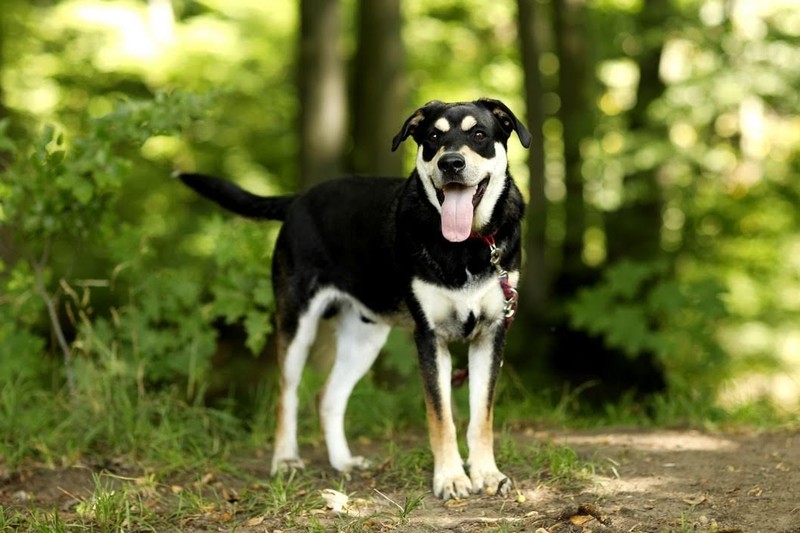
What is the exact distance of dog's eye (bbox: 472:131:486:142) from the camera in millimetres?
4745

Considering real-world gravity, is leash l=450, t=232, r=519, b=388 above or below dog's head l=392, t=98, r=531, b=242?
below

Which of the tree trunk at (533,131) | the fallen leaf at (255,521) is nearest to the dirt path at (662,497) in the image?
the fallen leaf at (255,521)

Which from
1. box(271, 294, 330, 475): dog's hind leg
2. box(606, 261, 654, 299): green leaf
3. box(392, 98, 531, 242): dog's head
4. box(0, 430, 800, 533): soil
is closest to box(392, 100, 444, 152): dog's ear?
box(392, 98, 531, 242): dog's head

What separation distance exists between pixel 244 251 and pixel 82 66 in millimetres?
10384

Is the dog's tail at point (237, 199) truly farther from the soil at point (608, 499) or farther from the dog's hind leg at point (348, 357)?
the soil at point (608, 499)

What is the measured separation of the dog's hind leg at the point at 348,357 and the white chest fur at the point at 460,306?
3.05 ft

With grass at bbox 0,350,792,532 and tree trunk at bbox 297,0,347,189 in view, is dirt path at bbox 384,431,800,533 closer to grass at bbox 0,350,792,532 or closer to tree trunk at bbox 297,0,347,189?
grass at bbox 0,350,792,532

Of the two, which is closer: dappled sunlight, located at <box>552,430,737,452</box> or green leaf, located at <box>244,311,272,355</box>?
dappled sunlight, located at <box>552,430,737,452</box>

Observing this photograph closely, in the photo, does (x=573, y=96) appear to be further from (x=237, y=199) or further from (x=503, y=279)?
(x=503, y=279)

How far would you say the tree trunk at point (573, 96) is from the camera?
1305 centimetres

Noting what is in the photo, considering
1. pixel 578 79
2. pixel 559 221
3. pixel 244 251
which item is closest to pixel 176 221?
pixel 559 221

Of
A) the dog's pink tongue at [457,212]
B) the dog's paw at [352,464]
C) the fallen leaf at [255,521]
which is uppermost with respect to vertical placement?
the dog's pink tongue at [457,212]

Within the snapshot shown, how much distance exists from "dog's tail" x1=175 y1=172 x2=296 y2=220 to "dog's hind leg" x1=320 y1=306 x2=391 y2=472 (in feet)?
2.54

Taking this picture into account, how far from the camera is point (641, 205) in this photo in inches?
507
